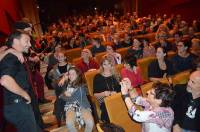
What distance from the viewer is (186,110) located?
3.23 m

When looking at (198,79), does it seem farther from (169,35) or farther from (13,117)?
(169,35)

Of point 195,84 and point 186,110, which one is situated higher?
point 195,84

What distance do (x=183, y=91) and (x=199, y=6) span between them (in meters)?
12.0

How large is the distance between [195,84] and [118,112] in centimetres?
96

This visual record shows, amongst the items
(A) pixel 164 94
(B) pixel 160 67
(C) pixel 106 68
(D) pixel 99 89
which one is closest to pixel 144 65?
(B) pixel 160 67

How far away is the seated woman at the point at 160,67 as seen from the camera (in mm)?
5062

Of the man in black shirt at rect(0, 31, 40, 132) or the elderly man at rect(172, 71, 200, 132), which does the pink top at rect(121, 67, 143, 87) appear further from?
the man in black shirt at rect(0, 31, 40, 132)

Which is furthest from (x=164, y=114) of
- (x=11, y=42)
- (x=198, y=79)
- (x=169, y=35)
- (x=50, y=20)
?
(x=50, y=20)

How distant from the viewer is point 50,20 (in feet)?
76.5

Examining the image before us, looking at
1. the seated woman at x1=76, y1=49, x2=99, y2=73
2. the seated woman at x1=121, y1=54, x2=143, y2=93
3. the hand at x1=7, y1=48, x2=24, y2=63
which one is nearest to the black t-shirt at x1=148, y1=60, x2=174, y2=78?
the seated woman at x1=121, y1=54, x2=143, y2=93

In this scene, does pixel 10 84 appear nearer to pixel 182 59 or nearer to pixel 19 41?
pixel 19 41

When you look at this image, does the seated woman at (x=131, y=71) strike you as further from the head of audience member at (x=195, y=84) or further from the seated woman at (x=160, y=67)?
the head of audience member at (x=195, y=84)

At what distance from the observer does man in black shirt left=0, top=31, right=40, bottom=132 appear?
116 inches

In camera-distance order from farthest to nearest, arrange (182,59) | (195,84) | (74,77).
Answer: (182,59) → (74,77) → (195,84)
